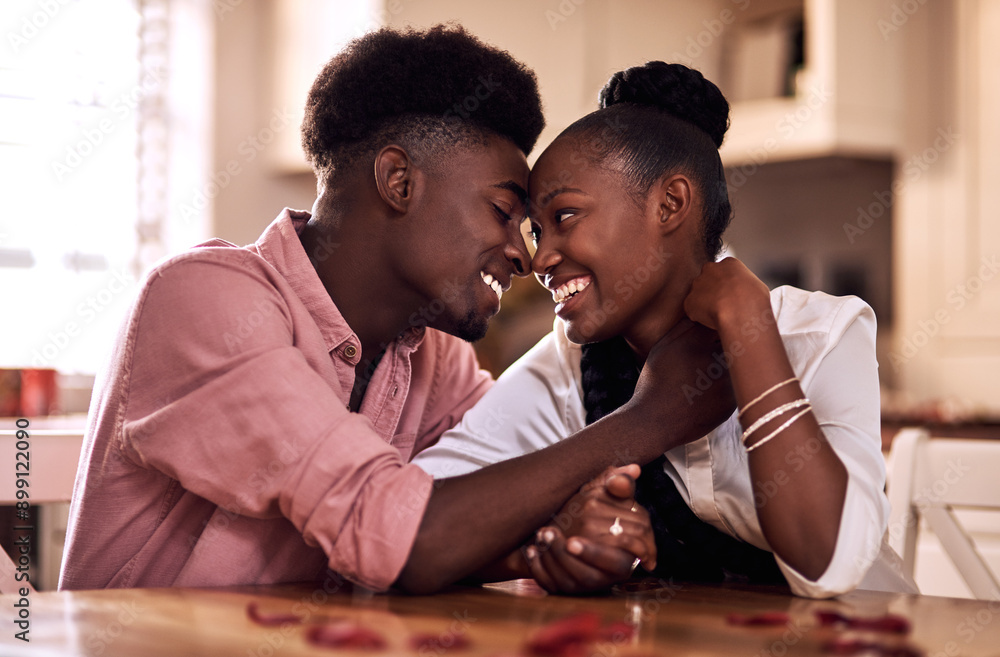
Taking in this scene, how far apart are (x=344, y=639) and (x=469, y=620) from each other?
0.50 feet

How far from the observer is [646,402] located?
1.16m

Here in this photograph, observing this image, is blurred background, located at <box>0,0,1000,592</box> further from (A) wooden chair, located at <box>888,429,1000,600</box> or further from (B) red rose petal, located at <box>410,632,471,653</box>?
(B) red rose petal, located at <box>410,632,471,653</box>

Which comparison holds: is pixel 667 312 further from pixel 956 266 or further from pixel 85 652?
pixel 956 266

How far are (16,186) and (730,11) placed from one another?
2.82 metres

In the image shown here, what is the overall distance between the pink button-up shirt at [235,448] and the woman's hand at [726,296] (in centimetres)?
41

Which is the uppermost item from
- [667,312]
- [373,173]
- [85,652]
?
[373,173]

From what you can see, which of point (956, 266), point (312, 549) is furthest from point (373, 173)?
point (956, 266)

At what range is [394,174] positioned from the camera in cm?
133

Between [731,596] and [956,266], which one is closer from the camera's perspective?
[731,596]

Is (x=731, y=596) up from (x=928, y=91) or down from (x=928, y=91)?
down

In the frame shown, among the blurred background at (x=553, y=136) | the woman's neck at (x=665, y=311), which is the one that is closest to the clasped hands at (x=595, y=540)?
the woman's neck at (x=665, y=311)

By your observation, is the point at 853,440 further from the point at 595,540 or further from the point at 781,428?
the point at 595,540

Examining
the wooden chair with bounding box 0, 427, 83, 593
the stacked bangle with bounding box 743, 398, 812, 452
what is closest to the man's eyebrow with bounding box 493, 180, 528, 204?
the stacked bangle with bounding box 743, 398, 812, 452

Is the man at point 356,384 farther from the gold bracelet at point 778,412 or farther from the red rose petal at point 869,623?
the red rose petal at point 869,623
